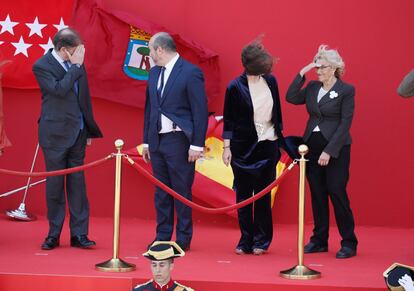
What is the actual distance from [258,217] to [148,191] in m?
1.78

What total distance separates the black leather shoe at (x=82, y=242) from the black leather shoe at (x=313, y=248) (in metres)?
1.48

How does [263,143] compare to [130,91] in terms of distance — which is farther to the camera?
[130,91]

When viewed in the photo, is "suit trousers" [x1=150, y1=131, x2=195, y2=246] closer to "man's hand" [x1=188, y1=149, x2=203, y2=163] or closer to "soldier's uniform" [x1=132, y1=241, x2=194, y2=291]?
"man's hand" [x1=188, y1=149, x2=203, y2=163]

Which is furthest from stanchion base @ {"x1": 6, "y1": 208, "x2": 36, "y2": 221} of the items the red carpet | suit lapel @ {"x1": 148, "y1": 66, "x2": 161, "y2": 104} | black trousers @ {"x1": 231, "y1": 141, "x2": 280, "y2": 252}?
black trousers @ {"x1": 231, "y1": 141, "x2": 280, "y2": 252}

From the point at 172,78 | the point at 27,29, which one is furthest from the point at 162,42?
the point at 27,29

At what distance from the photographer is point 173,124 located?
22.2 feet

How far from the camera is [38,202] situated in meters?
8.44

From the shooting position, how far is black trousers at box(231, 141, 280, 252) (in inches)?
268

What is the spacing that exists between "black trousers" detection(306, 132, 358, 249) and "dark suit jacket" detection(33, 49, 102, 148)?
1.58m

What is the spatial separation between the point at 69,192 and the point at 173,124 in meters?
0.93

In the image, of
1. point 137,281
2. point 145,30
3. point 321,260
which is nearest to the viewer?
point 137,281

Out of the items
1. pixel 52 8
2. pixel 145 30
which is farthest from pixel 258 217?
pixel 52 8

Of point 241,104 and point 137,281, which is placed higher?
point 241,104

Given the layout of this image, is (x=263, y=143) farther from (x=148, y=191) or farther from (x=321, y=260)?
(x=148, y=191)
